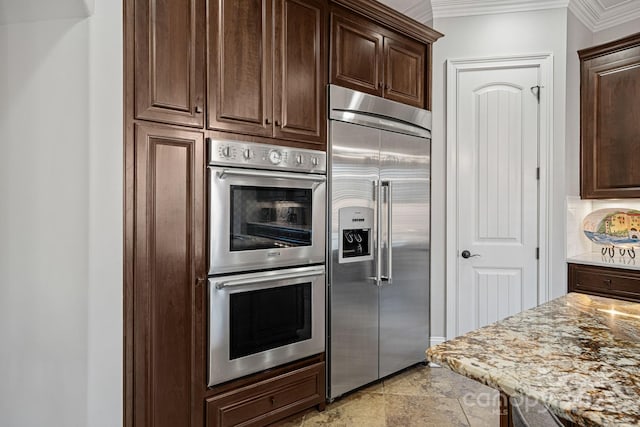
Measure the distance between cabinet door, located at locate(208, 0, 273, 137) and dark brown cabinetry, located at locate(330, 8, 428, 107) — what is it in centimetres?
52

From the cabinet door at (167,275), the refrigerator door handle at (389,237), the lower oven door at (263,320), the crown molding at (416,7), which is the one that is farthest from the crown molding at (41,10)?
the crown molding at (416,7)

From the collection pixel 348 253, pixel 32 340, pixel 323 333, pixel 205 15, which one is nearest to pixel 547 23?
pixel 348 253

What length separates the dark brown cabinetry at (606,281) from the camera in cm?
294

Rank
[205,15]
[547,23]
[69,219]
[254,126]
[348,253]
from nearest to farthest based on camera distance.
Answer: [69,219] → [205,15] → [254,126] → [348,253] → [547,23]

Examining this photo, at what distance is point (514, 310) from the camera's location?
325 centimetres

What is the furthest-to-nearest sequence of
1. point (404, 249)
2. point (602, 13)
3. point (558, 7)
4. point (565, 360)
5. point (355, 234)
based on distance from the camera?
point (602, 13) → point (558, 7) → point (404, 249) → point (355, 234) → point (565, 360)

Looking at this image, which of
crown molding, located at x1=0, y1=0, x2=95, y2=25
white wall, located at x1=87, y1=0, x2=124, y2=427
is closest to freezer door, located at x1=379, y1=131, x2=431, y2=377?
white wall, located at x1=87, y1=0, x2=124, y2=427

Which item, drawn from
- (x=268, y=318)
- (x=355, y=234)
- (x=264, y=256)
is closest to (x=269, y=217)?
(x=264, y=256)

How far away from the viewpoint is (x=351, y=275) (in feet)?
8.70

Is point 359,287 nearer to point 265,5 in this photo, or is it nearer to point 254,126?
point 254,126

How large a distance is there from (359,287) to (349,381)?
61 cm

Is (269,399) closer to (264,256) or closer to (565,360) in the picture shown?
(264,256)

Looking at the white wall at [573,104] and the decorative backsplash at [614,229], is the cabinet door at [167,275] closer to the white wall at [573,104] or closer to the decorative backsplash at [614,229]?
the white wall at [573,104]

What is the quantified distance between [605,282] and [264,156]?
2721mm
